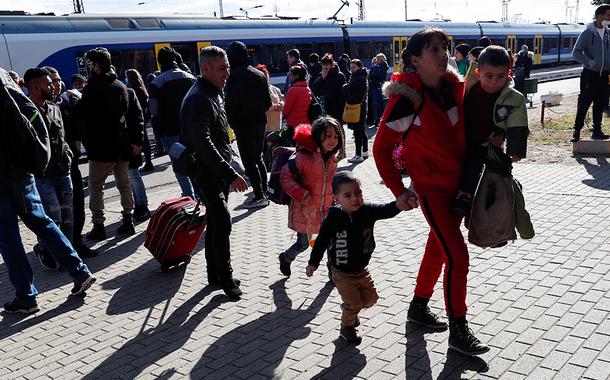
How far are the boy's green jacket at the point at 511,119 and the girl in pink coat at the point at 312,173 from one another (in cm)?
140

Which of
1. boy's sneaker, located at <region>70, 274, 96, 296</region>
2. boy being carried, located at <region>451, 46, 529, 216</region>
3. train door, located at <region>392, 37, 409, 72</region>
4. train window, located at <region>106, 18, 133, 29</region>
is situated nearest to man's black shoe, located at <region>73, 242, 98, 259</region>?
boy's sneaker, located at <region>70, 274, 96, 296</region>

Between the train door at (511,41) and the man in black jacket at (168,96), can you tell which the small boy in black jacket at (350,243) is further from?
the train door at (511,41)


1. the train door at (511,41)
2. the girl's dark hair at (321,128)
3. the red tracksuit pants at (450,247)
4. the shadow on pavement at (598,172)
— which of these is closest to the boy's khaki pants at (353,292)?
the red tracksuit pants at (450,247)

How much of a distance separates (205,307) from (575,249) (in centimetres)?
326

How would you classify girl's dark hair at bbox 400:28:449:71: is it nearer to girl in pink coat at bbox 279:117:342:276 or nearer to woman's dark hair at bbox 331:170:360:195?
woman's dark hair at bbox 331:170:360:195

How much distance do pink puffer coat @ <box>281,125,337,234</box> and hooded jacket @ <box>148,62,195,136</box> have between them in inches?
113

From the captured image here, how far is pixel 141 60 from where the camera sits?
15.2 metres

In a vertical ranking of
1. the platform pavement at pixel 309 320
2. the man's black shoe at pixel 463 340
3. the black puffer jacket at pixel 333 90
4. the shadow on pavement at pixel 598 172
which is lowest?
the shadow on pavement at pixel 598 172

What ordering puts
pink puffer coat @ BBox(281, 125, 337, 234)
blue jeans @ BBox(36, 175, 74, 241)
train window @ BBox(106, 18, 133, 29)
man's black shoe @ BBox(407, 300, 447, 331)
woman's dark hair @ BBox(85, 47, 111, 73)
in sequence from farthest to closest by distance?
train window @ BBox(106, 18, 133, 29)
woman's dark hair @ BBox(85, 47, 111, 73)
blue jeans @ BBox(36, 175, 74, 241)
pink puffer coat @ BBox(281, 125, 337, 234)
man's black shoe @ BBox(407, 300, 447, 331)

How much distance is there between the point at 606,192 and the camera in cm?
677

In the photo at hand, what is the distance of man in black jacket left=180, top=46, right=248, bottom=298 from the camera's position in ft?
14.1

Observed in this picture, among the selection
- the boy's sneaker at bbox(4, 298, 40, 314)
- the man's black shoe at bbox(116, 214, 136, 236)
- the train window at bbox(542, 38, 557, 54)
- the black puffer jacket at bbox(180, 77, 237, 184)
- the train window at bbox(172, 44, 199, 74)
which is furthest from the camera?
the train window at bbox(542, 38, 557, 54)

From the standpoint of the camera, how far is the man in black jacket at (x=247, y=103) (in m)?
6.90

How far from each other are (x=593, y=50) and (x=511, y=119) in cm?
662
